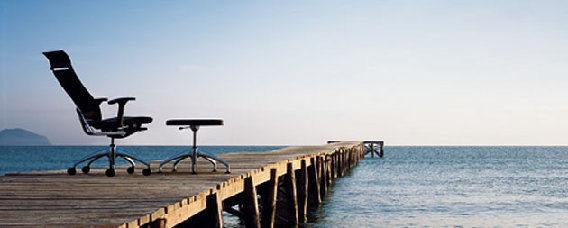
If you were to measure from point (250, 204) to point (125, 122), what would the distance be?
186 cm

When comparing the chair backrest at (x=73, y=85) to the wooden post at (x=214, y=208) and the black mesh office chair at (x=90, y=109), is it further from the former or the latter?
the wooden post at (x=214, y=208)

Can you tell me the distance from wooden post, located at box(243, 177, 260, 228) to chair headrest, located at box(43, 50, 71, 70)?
2513 mm

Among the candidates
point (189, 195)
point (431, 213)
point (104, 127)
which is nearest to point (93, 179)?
point (104, 127)

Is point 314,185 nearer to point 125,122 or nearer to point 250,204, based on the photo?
point 250,204

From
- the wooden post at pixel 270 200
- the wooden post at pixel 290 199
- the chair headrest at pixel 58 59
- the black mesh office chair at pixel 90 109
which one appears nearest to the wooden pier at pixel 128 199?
the wooden post at pixel 270 200

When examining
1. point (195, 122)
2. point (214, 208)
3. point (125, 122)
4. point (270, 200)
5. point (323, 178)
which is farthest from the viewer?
point (323, 178)

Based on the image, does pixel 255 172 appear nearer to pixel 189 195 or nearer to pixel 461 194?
pixel 189 195

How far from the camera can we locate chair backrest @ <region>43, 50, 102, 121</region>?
21.1 feet

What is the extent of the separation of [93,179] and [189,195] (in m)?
2.08

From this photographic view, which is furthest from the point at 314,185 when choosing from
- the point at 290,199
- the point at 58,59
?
the point at 58,59

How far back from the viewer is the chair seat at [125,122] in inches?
263

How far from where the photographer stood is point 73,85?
6566mm

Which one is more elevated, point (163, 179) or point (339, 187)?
point (163, 179)

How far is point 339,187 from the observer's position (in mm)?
20000
